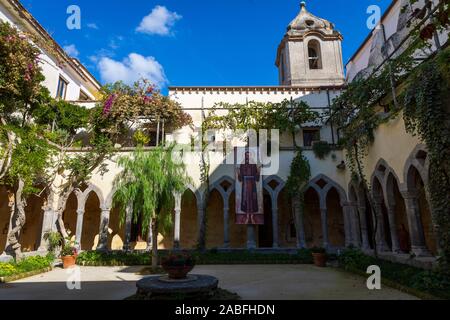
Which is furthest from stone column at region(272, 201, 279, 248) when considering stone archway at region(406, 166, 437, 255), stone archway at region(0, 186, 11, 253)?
stone archway at region(0, 186, 11, 253)

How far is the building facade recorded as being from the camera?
10.4 metres

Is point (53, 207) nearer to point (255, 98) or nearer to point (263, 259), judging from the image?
point (263, 259)

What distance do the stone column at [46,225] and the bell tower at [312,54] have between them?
16.9m

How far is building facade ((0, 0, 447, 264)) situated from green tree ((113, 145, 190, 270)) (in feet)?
12.1

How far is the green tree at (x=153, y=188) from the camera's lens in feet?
32.6

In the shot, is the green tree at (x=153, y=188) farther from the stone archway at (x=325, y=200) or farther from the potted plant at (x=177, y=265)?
the stone archway at (x=325, y=200)

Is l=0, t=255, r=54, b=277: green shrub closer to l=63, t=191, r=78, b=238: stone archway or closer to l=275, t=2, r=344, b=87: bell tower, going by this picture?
l=63, t=191, r=78, b=238: stone archway

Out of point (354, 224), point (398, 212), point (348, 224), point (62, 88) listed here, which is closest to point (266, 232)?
point (348, 224)

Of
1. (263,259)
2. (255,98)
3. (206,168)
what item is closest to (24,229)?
(206,168)

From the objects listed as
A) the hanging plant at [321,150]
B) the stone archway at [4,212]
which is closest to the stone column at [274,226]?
the hanging plant at [321,150]

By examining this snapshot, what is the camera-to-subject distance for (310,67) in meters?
23.2

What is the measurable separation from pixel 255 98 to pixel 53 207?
1247 centimetres

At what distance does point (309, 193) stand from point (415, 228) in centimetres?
732
